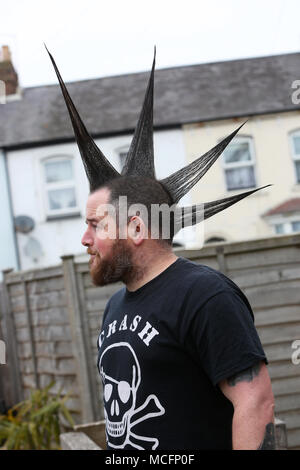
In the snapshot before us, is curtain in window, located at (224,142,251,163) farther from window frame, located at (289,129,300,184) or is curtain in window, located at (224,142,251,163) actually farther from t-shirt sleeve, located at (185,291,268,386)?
t-shirt sleeve, located at (185,291,268,386)

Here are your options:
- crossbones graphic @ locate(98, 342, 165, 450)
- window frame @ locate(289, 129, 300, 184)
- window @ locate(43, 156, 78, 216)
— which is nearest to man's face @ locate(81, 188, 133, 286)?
crossbones graphic @ locate(98, 342, 165, 450)

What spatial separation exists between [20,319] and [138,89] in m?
10.8

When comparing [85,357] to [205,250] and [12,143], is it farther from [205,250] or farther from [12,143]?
[12,143]

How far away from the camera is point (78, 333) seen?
5.97 meters

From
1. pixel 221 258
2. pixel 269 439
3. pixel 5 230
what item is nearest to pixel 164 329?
pixel 269 439

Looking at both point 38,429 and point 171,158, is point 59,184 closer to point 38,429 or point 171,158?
point 171,158

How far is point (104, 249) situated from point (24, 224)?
13.8m

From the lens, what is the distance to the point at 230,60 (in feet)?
59.7

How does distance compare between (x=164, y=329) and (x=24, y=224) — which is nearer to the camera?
(x=164, y=329)

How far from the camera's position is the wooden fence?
5328 millimetres

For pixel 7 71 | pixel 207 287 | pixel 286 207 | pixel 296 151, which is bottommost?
pixel 207 287

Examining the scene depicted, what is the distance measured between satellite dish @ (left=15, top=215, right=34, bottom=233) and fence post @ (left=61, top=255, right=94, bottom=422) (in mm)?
10045

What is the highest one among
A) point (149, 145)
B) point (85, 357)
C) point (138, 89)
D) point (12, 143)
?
point (138, 89)

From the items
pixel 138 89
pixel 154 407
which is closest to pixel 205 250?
pixel 154 407
